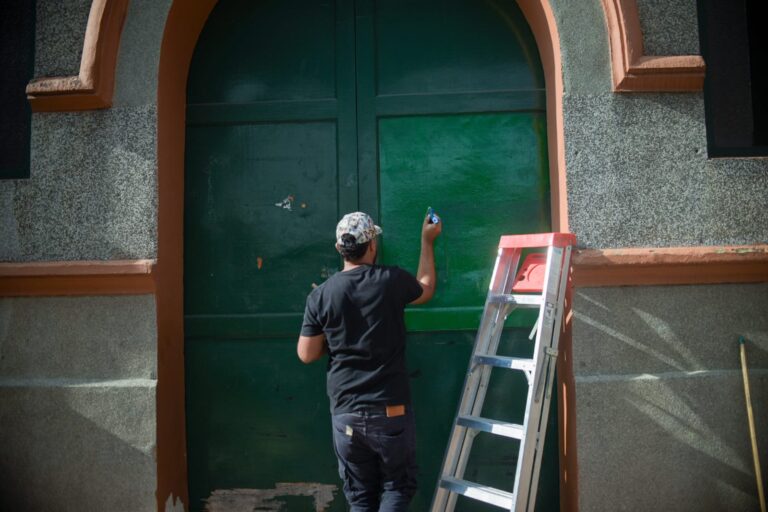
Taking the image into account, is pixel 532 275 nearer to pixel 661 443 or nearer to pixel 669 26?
pixel 661 443

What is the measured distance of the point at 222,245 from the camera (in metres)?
3.88

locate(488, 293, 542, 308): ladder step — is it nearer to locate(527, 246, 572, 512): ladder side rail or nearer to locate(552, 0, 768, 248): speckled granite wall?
locate(527, 246, 572, 512): ladder side rail

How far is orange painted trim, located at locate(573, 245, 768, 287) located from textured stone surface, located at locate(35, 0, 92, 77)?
9.84 ft

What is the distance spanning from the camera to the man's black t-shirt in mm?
2803

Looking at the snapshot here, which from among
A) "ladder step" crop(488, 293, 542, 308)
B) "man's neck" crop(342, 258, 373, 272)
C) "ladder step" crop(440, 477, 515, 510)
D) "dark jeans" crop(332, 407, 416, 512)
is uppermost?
"man's neck" crop(342, 258, 373, 272)

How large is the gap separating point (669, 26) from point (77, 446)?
3.93 m

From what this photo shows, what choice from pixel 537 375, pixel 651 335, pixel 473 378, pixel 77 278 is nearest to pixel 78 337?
pixel 77 278

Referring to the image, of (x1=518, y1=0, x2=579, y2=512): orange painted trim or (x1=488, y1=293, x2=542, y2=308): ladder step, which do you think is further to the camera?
(x1=518, y1=0, x2=579, y2=512): orange painted trim

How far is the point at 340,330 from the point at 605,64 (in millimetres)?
2043

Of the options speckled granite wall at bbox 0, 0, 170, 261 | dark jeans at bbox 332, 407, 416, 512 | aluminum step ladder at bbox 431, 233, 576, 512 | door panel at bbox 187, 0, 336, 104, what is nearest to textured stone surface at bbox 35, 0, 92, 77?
speckled granite wall at bbox 0, 0, 170, 261

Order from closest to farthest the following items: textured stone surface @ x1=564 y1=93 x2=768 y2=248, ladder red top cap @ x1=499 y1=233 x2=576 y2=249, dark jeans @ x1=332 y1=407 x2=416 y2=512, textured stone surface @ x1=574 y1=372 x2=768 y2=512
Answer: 1. dark jeans @ x1=332 y1=407 x2=416 y2=512
2. ladder red top cap @ x1=499 y1=233 x2=576 y2=249
3. textured stone surface @ x1=574 y1=372 x2=768 y2=512
4. textured stone surface @ x1=564 y1=93 x2=768 y2=248

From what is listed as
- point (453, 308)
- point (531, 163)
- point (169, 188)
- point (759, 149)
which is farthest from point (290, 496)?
point (759, 149)

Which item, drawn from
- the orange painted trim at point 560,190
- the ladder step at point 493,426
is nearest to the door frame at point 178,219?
the orange painted trim at point 560,190

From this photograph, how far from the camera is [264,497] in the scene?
12.4ft
